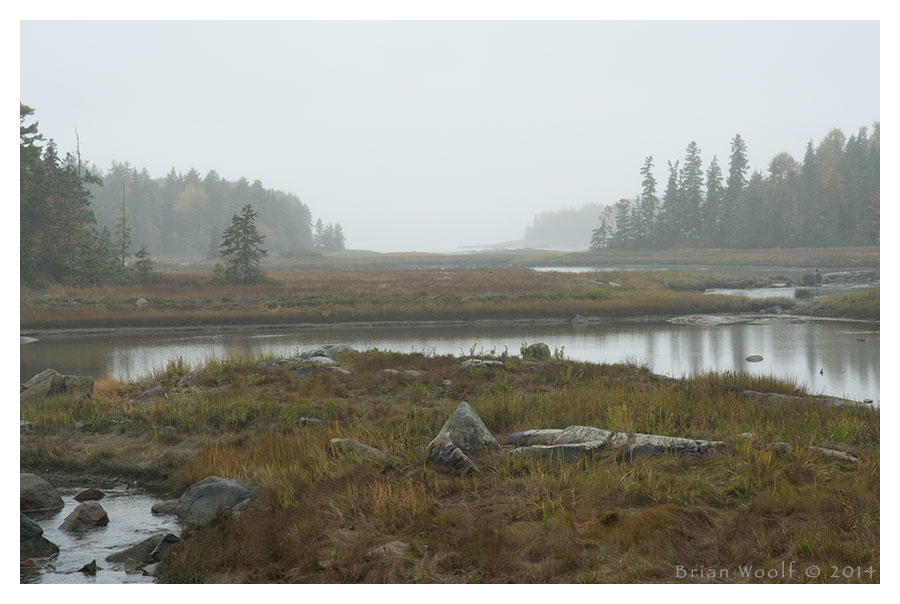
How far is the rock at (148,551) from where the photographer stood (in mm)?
7609

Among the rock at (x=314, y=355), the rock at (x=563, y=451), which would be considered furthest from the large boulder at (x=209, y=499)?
the rock at (x=314, y=355)

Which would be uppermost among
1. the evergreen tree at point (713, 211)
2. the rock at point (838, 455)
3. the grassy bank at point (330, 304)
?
the evergreen tree at point (713, 211)

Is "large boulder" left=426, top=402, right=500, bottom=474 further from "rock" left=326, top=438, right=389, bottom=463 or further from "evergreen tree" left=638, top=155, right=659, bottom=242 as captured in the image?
"evergreen tree" left=638, top=155, right=659, bottom=242

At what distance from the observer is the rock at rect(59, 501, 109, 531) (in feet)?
28.8

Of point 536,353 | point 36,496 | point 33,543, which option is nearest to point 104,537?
point 33,543

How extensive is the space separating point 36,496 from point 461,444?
5970 mm

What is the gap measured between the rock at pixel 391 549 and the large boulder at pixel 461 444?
1.98 m

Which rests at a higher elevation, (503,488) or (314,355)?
(314,355)

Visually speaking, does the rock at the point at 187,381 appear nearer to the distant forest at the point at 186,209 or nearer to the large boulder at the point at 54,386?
the large boulder at the point at 54,386

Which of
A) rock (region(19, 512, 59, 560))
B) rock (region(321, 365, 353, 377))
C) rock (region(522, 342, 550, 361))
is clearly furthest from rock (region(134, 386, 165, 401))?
rock (region(522, 342, 550, 361))

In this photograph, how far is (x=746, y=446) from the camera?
8.89 meters

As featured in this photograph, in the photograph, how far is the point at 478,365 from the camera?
17656 millimetres

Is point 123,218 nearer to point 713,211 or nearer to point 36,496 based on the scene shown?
point 36,496

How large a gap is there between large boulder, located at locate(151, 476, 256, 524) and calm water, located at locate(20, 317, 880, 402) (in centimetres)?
1116
